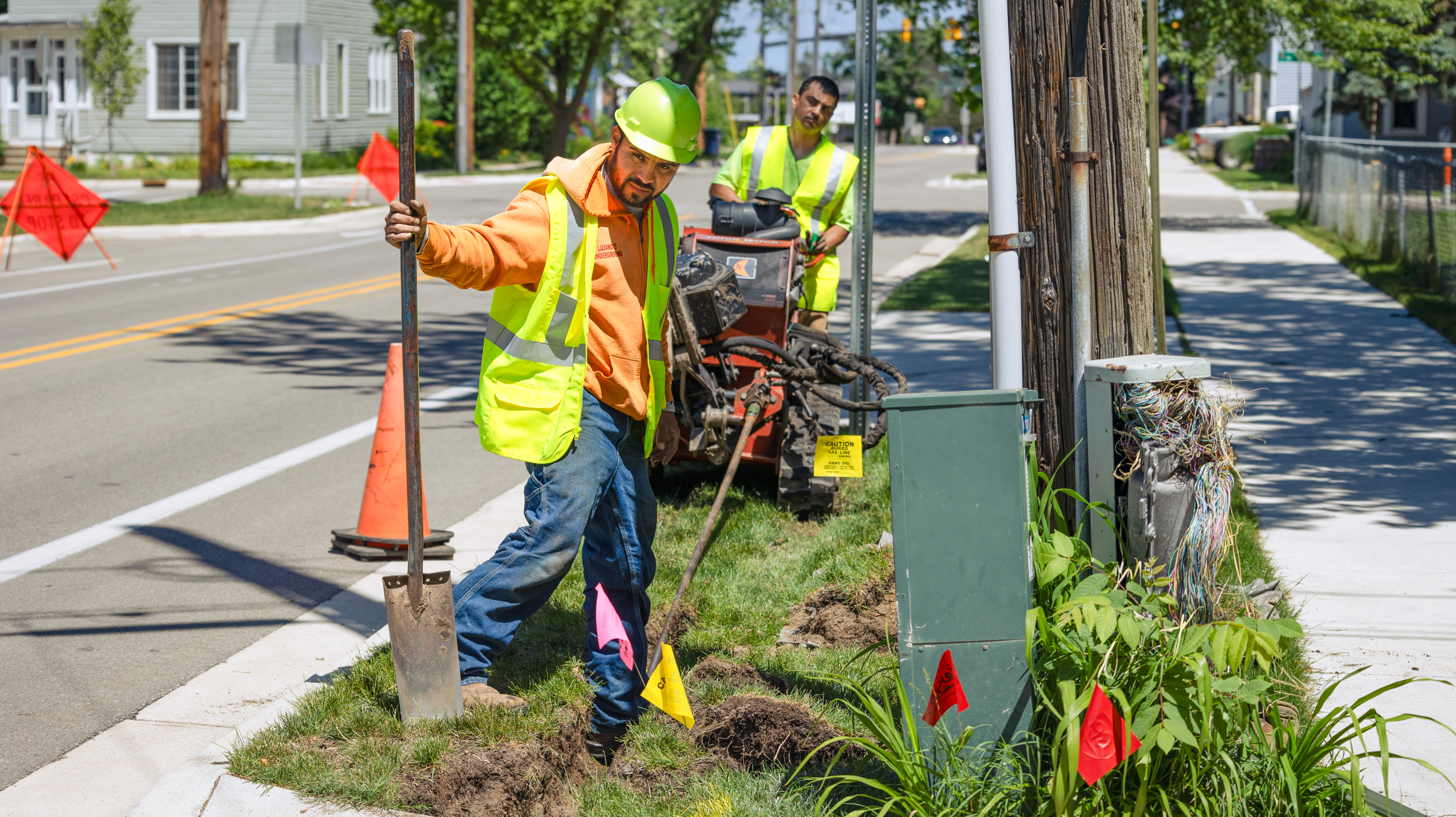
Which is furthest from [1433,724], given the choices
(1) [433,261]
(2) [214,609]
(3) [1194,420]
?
(2) [214,609]

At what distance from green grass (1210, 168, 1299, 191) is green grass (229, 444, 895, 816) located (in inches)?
1102

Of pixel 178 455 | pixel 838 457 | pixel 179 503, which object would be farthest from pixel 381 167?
pixel 838 457

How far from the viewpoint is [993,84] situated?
364 cm

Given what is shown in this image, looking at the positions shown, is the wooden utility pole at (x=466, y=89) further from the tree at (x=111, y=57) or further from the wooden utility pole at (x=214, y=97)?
the wooden utility pole at (x=214, y=97)

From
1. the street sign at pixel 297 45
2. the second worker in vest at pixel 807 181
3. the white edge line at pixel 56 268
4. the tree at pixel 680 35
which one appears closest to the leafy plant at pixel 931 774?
the second worker in vest at pixel 807 181

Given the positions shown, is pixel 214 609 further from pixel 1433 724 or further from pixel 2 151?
pixel 2 151

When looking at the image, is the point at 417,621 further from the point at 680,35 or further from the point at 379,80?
the point at 680,35

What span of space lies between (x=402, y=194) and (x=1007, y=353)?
5.68 feet

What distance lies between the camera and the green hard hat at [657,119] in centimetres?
362

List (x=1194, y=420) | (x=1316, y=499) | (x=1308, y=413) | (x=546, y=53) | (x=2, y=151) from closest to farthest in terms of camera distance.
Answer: (x=1194, y=420) < (x=1316, y=499) < (x=1308, y=413) < (x=2, y=151) < (x=546, y=53)

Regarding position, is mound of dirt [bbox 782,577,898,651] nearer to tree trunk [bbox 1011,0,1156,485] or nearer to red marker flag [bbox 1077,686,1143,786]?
tree trunk [bbox 1011,0,1156,485]

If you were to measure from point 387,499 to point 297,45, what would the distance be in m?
20.4

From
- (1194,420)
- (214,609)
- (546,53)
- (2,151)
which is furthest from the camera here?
(546,53)

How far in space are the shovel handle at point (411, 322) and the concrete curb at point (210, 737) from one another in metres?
0.71
